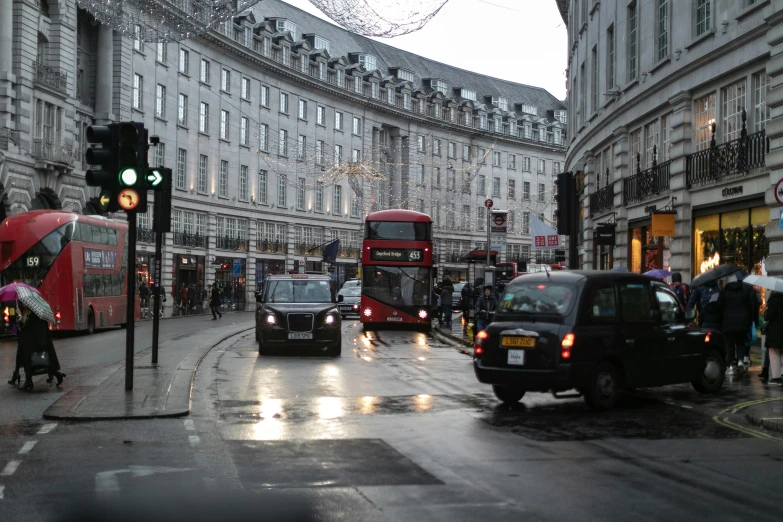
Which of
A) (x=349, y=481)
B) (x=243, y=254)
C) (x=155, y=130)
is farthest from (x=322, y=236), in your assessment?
(x=349, y=481)

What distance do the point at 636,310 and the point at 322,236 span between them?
219ft

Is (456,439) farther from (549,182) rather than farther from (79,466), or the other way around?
(549,182)

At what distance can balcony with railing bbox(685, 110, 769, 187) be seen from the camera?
21812 mm

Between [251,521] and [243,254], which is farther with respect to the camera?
[243,254]

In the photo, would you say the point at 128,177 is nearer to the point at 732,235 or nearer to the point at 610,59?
the point at 732,235

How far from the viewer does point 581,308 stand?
12977 mm

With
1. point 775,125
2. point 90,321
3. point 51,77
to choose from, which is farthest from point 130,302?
point 51,77

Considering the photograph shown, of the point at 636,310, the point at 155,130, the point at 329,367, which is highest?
the point at 155,130

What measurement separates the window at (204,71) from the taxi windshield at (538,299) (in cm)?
5369

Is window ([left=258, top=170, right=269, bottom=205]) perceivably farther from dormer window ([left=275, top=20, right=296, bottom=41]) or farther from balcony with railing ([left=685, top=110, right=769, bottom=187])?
balcony with railing ([left=685, top=110, right=769, bottom=187])

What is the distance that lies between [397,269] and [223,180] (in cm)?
3525

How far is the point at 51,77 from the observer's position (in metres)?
47.7

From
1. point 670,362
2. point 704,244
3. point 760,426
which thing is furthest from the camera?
point 704,244

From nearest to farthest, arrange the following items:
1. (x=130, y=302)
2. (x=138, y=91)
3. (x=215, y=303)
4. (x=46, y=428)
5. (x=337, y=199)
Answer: (x=46, y=428) → (x=130, y=302) → (x=215, y=303) → (x=138, y=91) → (x=337, y=199)
